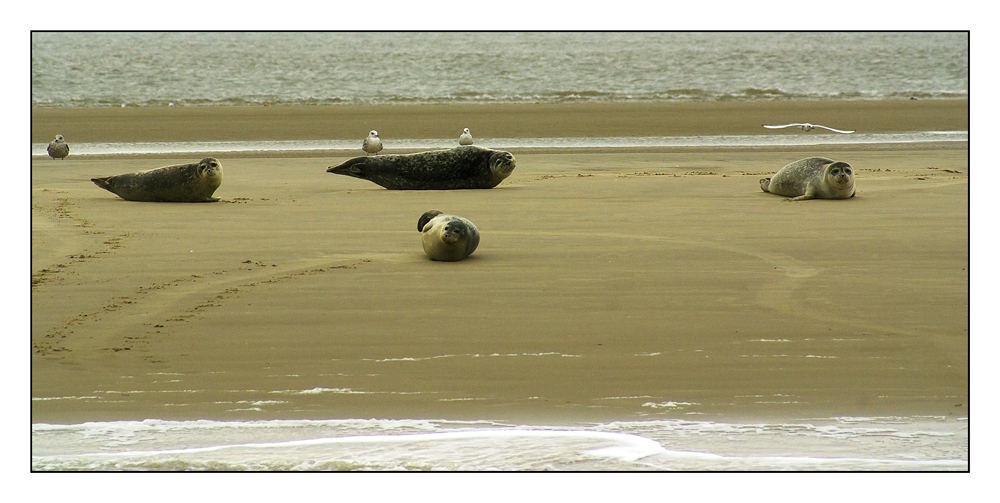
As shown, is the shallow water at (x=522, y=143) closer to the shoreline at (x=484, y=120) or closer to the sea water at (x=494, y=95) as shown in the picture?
the sea water at (x=494, y=95)

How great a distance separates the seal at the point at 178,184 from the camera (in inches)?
343

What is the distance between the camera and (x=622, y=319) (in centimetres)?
478

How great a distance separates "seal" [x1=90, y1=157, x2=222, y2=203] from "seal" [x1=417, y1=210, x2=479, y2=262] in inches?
134

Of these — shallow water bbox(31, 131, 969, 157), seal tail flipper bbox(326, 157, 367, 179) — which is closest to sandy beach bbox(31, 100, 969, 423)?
seal tail flipper bbox(326, 157, 367, 179)

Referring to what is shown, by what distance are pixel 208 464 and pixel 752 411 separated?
6.66 feet

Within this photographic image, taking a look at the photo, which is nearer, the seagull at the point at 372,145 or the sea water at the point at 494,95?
the sea water at the point at 494,95

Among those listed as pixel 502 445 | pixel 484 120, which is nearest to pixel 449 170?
pixel 502 445

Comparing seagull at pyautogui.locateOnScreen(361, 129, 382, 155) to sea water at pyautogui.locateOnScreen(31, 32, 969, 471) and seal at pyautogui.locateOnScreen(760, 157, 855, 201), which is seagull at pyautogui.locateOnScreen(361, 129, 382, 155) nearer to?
sea water at pyautogui.locateOnScreen(31, 32, 969, 471)

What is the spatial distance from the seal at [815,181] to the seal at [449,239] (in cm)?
381

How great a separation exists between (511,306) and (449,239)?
101 cm

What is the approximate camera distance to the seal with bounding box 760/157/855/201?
8.45m

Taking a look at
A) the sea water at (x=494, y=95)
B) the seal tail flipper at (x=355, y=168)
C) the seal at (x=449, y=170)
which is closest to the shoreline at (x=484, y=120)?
the sea water at (x=494, y=95)

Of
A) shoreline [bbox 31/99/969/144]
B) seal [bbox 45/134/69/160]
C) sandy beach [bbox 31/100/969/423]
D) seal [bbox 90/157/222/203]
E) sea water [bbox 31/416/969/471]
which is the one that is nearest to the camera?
sea water [bbox 31/416/969/471]

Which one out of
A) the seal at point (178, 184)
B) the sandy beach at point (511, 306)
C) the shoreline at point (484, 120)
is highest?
the shoreline at point (484, 120)
